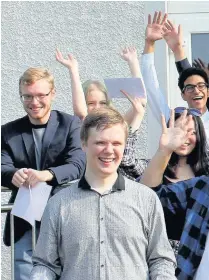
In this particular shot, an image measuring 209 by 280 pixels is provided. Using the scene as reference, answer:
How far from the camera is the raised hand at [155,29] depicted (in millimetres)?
6797

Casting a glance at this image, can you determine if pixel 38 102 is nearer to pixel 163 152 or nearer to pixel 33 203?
pixel 33 203

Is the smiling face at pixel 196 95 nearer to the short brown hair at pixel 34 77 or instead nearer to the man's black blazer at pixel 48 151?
the man's black blazer at pixel 48 151

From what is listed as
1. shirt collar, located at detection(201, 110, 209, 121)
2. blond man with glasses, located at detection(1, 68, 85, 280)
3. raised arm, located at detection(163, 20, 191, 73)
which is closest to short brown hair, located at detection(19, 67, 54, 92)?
blond man with glasses, located at detection(1, 68, 85, 280)

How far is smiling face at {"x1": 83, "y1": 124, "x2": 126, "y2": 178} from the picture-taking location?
4.69 m

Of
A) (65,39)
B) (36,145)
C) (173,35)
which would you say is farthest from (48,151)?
(65,39)

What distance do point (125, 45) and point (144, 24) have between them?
24cm

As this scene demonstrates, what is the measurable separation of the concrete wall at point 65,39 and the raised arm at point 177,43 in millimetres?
1167

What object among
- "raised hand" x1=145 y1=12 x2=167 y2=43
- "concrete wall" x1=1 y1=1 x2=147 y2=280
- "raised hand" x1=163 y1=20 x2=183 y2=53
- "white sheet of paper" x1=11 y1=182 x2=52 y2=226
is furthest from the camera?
"concrete wall" x1=1 y1=1 x2=147 y2=280

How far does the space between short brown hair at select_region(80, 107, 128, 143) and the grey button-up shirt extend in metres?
0.25

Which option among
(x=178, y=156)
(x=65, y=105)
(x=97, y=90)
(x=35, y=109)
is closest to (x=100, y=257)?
(x=178, y=156)

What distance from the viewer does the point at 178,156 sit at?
5570mm

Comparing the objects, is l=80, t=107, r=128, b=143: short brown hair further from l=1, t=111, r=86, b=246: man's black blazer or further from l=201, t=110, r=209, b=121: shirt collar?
l=201, t=110, r=209, b=121: shirt collar

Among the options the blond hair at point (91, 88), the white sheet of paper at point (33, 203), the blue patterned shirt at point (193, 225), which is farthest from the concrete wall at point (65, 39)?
the blue patterned shirt at point (193, 225)

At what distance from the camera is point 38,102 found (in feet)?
19.5
